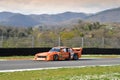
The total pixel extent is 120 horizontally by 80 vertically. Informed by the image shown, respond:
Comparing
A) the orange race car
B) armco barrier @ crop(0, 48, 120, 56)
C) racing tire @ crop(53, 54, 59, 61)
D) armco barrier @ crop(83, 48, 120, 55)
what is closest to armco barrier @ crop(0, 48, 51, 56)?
armco barrier @ crop(0, 48, 120, 56)

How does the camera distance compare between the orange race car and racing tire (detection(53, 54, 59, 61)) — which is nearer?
the orange race car

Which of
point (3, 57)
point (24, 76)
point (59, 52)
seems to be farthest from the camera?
point (3, 57)

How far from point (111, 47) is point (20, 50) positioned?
58.0 feet

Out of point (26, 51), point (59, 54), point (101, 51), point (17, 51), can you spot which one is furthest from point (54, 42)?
point (59, 54)

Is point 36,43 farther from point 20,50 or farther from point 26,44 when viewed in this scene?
point 20,50

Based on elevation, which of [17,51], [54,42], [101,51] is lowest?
[101,51]

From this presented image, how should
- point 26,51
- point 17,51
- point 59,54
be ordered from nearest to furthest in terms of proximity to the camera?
1. point 59,54
2. point 17,51
3. point 26,51

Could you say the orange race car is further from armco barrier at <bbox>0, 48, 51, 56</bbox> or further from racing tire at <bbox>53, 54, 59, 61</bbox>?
armco barrier at <bbox>0, 48, 51, 56</bbox>

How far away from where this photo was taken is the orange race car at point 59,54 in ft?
105

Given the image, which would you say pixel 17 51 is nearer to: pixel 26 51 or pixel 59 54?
pixel 26 51

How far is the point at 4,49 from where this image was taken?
37.1 m

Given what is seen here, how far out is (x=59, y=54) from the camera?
32.8m

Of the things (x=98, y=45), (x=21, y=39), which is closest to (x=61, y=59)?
(x=21, y=39)

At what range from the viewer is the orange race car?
105ft
